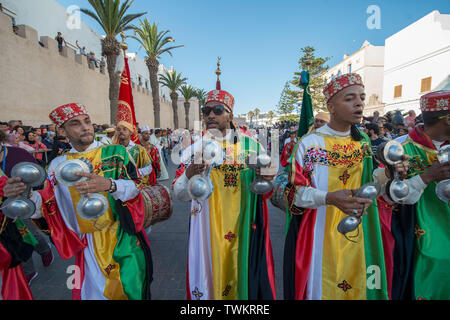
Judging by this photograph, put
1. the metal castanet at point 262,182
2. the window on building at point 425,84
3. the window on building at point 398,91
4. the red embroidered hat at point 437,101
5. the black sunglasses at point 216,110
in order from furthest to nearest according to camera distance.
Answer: the window on building at point 398,91, the window on building at point 425,84, the black sunglasses at point 216,110, the red embroidered hat at point 437,101, the metal castanet at point 262,182

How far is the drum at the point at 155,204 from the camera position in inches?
110

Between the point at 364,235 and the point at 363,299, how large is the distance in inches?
22.2

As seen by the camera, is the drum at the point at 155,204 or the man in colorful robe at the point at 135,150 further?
the man in colorful robe at the point at 135,150

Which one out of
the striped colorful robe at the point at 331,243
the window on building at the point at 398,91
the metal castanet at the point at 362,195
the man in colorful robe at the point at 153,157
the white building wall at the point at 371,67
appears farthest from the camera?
the white building wall at the point at 371,67

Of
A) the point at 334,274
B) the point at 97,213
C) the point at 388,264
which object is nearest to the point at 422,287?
the point at 388,264

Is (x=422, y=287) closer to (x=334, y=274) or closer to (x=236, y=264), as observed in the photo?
(x=334, y=274)

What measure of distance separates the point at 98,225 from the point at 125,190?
0.48 m

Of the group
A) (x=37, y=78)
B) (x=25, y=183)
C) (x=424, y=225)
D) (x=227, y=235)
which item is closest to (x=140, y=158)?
(x=25, y=183)

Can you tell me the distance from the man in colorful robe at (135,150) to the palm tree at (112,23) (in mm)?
9912

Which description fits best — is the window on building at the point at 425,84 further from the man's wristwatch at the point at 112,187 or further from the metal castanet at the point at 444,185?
the man's wristwatch at the point at 112,187

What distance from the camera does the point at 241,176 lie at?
99.8 inches

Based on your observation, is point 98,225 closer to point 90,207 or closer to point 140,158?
point 90,207

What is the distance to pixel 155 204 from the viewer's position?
3029 millimetres

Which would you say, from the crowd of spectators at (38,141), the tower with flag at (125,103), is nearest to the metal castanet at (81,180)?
the tower with flag at (125,103)
